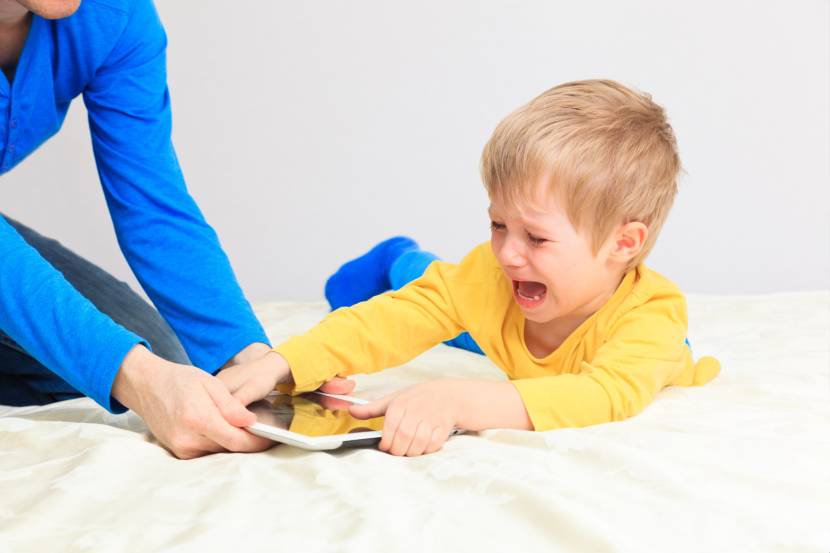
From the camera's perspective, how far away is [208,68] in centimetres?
313

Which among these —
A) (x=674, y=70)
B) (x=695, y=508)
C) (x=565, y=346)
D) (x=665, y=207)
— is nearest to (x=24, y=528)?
(x=695, y=508)

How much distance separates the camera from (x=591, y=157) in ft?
4.08

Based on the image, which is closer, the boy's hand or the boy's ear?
the boy's hand

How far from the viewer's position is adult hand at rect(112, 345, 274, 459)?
106 cm

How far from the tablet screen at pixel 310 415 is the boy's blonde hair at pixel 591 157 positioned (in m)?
0.35

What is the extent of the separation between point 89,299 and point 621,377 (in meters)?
0.92

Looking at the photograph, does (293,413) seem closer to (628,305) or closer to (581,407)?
(581,407)

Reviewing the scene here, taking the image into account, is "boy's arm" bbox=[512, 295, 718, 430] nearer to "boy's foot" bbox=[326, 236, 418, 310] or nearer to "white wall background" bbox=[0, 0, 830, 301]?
"boy's foot" bbox=[326, 236, 418, 310]

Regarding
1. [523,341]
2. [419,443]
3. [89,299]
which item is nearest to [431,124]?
[89,299]

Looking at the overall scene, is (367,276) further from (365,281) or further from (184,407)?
(184,407)

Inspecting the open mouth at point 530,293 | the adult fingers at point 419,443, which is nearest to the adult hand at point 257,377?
the adult fingers at point 419,443

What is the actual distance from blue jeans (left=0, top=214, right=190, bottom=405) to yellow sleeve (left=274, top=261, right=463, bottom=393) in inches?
17.4

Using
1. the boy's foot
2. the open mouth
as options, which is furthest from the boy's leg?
the open mouth

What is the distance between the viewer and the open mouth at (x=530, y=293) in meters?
1.31
